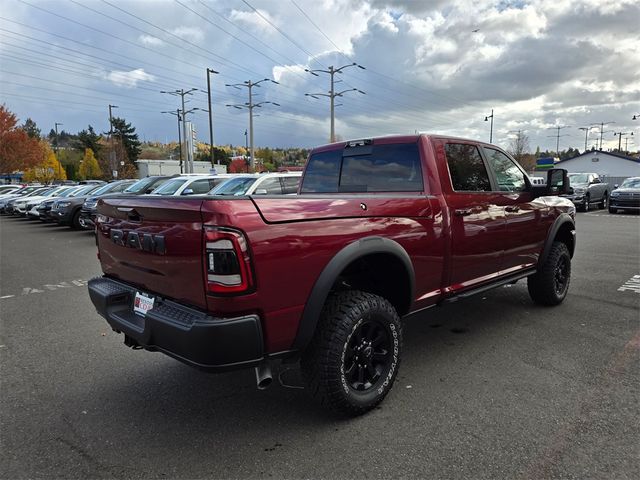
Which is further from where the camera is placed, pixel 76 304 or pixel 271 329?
pixel 76 304

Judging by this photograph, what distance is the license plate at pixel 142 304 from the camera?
2.85m

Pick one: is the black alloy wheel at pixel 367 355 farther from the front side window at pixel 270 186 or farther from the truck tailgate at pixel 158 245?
the front side window at pixel 270 186

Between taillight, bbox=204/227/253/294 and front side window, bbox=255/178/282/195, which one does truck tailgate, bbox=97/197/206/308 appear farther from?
front side window, bbox=255/178/282/195

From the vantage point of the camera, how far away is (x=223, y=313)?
2.41 metres

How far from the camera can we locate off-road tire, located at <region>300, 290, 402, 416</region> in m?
2.81

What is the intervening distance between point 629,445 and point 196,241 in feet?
8.95

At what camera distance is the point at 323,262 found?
2.74 metres

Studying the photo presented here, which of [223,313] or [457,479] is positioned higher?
[223,313]

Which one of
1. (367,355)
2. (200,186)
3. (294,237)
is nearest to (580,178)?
(200,186)

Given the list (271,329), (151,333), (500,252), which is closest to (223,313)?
(271,329)

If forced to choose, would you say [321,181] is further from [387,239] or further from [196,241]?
[196,241]

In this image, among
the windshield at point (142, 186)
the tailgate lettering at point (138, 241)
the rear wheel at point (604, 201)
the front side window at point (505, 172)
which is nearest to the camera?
the tailgate lettering at point (138, 241)

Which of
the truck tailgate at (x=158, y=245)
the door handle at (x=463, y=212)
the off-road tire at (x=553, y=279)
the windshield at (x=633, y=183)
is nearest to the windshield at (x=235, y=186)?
the off-road tire at (x=553, y=279)

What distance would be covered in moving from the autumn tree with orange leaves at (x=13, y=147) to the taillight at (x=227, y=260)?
5009 centimetres
